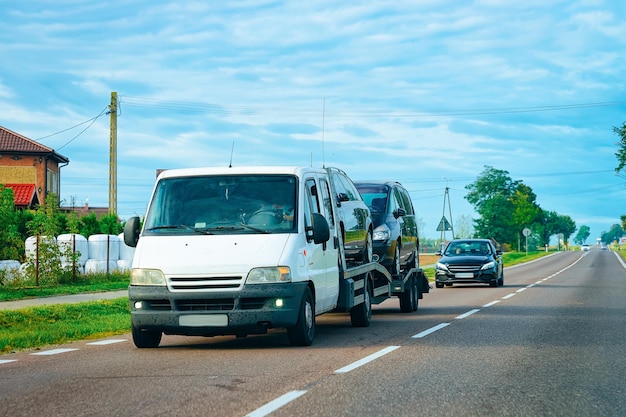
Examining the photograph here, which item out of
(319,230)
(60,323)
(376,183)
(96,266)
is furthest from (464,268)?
(319,230)

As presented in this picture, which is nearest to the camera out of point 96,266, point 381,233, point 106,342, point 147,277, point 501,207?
point 147,277

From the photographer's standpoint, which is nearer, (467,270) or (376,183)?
(376,183)

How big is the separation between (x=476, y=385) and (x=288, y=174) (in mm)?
4583

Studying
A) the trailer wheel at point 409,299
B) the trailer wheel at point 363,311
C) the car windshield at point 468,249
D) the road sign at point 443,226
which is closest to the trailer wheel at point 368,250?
the trailer wheel at point 363,311

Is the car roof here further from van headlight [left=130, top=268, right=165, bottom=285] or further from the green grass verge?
van headlight [left=130, top=268, right=165, bottom=285]

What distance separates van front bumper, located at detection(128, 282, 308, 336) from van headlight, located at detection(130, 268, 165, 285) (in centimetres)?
7

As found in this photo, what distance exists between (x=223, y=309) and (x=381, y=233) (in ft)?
20.8

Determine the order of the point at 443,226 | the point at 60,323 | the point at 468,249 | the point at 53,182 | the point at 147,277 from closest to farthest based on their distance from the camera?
the point at 147,277, the point at 60,323, the point at 468,249, the point at 443,226, the point at 53,182

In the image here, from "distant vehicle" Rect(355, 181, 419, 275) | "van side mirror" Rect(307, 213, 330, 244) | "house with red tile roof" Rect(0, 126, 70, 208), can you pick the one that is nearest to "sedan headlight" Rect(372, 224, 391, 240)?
"distant vehicle" Rect(355, 181, 419, 275)

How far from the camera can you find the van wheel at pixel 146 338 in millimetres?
11477

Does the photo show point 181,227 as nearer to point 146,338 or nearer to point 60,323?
point 146,338

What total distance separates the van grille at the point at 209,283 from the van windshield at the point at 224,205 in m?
0.69

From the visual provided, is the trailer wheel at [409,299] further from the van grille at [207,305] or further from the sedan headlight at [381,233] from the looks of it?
the van grille at [207,305]

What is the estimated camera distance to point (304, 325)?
11.2 meters
